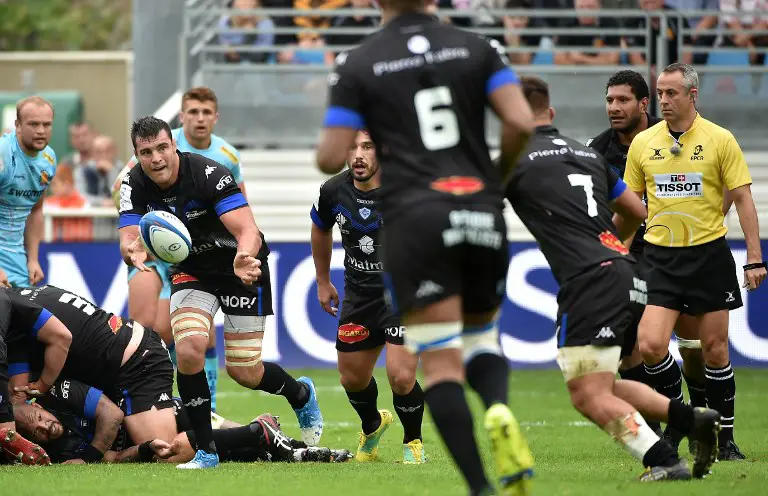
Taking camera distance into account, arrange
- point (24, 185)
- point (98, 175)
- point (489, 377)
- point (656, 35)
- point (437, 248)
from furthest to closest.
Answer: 1. point (98, 175)
2. point (656, 35)
3. point (24, 185)
4. point (489, 377)
5. point (437, 248)

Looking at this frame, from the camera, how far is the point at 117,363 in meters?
8.32

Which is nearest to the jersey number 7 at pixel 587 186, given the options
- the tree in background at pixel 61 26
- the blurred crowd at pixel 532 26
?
the blurred crowd at pixel 532 26

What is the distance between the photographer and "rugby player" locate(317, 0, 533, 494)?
5273 millimetres

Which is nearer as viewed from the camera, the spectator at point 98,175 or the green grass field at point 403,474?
the green grass field at point 403,474

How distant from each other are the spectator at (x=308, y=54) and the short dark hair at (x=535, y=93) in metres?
10.4

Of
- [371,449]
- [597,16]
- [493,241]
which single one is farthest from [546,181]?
[597,16]

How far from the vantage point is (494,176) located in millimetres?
5523

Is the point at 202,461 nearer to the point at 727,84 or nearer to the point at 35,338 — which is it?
the point at 35,338

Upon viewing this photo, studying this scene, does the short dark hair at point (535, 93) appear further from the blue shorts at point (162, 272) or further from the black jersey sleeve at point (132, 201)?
the blue shorts at point (162, 272)

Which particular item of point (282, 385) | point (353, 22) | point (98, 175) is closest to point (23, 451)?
point (282, 385)

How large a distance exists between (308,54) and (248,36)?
3.21 ft

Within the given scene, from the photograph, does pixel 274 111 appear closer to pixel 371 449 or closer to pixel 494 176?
pixel 371 449

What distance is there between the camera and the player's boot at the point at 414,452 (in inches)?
323

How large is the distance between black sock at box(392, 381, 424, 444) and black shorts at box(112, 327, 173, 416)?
149 cm
